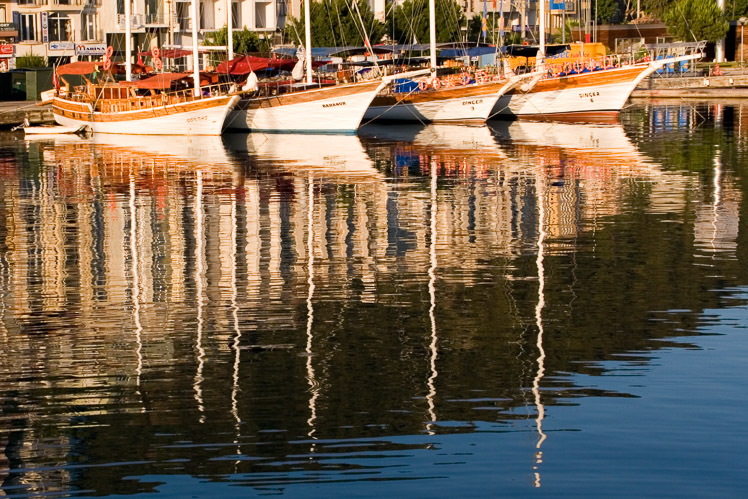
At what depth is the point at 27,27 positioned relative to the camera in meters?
90.2

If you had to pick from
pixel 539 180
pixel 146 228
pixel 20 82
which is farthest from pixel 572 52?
pixel 146 228

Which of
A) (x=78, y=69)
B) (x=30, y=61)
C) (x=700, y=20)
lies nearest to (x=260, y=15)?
(x=30, y=61)

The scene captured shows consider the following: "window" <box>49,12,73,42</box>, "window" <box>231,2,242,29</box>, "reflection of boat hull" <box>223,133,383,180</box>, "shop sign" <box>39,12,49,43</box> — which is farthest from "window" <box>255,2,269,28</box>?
"reflection of boat hull" <box>223,133,383,180</box>

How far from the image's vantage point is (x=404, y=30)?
3487 inches

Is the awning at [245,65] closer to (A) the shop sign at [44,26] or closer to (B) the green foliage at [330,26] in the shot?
(B) the green foliage at [330,26]

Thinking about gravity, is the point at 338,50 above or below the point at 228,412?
above

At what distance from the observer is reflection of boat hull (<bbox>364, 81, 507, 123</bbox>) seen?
59281 millimetres

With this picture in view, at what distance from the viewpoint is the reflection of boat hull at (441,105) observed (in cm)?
5928

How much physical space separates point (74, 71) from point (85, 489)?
170 ft

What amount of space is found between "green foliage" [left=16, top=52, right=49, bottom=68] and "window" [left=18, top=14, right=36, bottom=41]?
5.06 metres

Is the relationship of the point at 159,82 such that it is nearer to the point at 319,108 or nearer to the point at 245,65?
the point at 245,65

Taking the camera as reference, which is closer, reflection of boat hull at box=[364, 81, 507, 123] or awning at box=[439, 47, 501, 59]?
reflection of boat hull at box=[364, 81, 507, 123]

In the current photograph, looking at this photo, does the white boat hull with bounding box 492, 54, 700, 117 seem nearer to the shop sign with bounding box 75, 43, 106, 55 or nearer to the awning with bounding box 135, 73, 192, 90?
the awning with bounding box 135, 73, 192, 90

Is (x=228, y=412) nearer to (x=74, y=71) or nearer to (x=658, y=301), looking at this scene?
(x=658, y=301)
